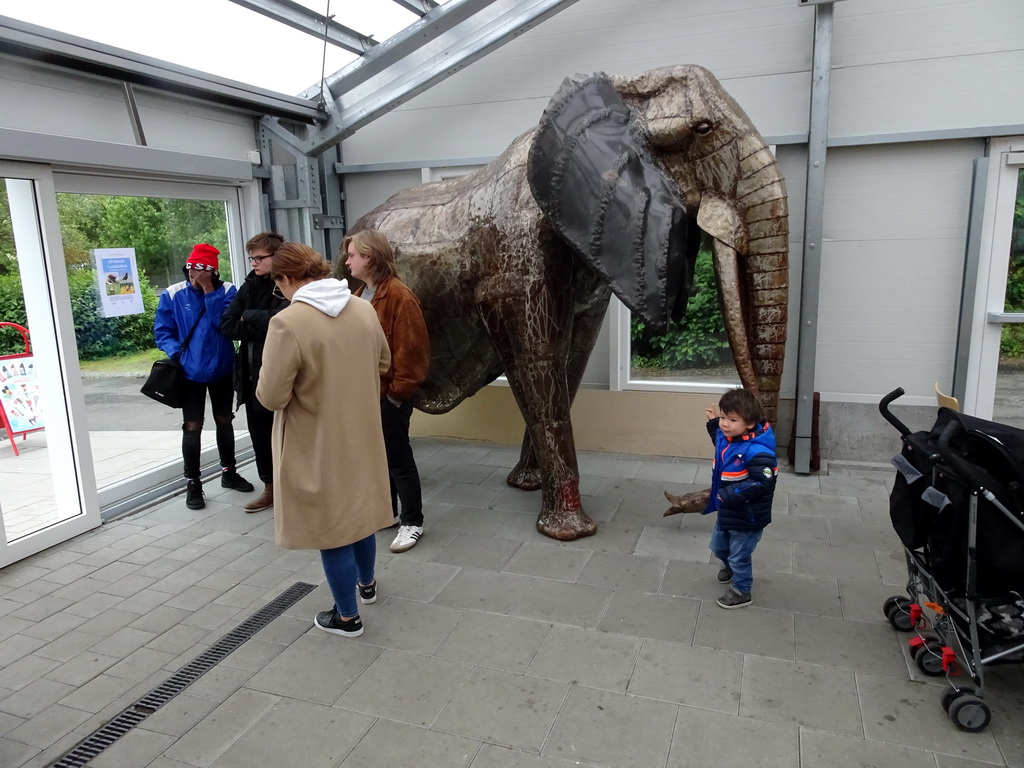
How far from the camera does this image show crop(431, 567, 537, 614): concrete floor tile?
3.65 meters

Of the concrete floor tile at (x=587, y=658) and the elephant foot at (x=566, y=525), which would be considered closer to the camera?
the concrete floor tile at (x=587, y=658)

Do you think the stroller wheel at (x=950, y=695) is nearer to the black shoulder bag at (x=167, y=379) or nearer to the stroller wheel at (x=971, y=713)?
the stroller wheel at (x=971, y=713)

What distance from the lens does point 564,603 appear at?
3.63 meters

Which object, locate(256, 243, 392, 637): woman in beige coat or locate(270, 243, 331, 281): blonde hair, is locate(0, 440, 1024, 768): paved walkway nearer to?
locate(256, 243, 392, 637): woman in beige coat

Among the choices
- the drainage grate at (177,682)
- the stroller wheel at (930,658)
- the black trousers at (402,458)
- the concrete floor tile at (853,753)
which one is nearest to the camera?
the concrete floor tile at (853,753)

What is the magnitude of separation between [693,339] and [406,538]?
3.15m

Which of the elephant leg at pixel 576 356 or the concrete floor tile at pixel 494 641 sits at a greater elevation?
the elephant leg at pixel 576 356

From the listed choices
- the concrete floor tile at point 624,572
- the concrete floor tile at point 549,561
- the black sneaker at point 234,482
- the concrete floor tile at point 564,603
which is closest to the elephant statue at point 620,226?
the concrete floor tile at point 549,561

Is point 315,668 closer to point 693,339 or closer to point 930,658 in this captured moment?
point 930,658

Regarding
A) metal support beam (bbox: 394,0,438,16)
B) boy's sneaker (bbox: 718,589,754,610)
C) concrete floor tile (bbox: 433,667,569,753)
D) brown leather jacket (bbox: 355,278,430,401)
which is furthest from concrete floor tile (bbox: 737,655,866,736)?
metal support beam (bbox: 394,0,438,16)

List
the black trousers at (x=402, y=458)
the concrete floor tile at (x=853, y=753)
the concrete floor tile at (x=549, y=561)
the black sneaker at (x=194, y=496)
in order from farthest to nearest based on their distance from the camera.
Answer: the black sneaker at (x=194, y=496) → the black trousers at (x=402, y=458) → the concrete floor tile at (x=549, y=561) → the concrete floor tile at (x=853, y=753)

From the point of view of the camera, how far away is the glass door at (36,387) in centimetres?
438

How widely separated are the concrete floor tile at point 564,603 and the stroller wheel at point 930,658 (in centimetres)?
133

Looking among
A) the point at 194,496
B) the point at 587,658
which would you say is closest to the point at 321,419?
the point at 587,658
